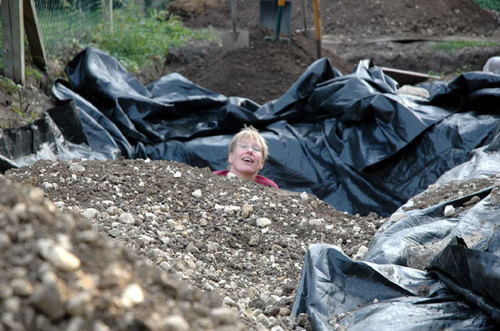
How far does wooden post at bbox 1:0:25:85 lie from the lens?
474 centimetres

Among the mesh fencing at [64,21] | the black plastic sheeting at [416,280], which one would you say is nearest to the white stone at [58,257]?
the black plastic sheeting at [416,280]

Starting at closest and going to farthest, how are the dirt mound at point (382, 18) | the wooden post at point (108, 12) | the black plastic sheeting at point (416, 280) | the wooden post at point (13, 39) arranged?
the black plastic sheeting at point (416, 280) → the wooden post at point (13, 39) → the wooden post at point (108, 12) → the dirt mound at point (382, 18)

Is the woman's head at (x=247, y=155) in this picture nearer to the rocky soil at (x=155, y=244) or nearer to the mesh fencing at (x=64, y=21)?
the rocky soil at (x=155, y=244)

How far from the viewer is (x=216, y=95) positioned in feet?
19.6

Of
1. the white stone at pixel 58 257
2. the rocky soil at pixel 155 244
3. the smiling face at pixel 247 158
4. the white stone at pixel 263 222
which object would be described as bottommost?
the smiling face at pixel 247 158

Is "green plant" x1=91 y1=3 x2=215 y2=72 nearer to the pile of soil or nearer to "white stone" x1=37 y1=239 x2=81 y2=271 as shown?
the pile of soil

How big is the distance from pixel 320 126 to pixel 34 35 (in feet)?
9.05

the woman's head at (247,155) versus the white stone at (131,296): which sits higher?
the white stone at (131,296)

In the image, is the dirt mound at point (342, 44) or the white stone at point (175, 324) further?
the dirt mound at point (342, 44)

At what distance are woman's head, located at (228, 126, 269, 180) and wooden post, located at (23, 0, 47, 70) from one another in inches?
85.8

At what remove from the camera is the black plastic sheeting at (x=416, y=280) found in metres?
1.95

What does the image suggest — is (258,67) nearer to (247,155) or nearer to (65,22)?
(65,22)

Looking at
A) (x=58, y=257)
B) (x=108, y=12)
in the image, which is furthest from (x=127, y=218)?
(x=108, y=12)

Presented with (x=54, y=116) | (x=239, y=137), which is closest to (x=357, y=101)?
(x=239, y=137)
